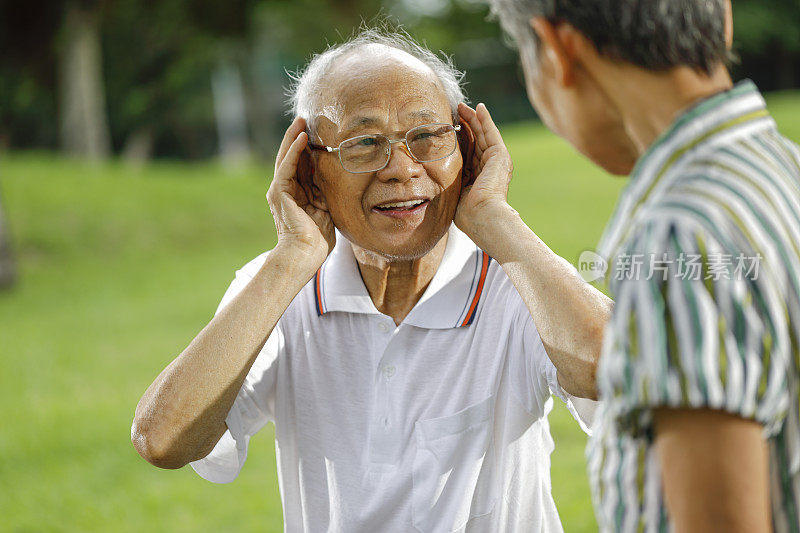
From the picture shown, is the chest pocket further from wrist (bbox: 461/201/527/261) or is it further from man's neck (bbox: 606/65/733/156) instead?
man's neck (bbox: 606/65/733/156)

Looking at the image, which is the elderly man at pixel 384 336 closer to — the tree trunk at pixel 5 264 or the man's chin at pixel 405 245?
the man's chin at pixel 405 245

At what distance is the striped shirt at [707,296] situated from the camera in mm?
1083

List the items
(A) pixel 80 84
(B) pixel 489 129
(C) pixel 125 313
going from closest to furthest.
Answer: (B) pixel 489 129, (C) pixel 125 313, (A) pixel 80 84

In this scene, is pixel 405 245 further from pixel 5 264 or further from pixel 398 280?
pixel 5 264

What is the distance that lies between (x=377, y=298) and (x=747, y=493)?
1495 mm

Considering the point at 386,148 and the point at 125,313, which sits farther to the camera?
the point at 125,313

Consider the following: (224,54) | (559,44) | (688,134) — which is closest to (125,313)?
(559,44)

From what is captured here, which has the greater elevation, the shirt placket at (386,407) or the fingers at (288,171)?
the fingers at (288,171)

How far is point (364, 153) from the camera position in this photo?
7.64 ft

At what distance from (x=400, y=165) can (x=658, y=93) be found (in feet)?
3.74

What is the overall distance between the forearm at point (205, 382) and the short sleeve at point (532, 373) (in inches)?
24.1

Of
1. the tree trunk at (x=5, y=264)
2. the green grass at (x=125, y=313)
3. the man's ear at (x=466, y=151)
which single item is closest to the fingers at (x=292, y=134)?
the man's ear at (x=466, y=151)

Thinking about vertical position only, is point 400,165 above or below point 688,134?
above

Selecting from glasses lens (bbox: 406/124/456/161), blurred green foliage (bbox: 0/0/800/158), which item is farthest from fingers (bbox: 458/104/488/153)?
blurred green foliage (bbox: 0/0/800/158)
